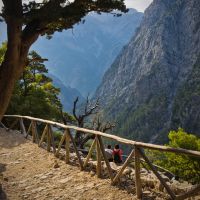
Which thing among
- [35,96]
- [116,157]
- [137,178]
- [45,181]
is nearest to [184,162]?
[35,96]

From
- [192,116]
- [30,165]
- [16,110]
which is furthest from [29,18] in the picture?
[192,116]

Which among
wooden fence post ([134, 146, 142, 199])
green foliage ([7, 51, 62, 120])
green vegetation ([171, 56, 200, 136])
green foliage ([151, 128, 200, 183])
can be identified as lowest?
green foliage ([151, 128, 200, 183])

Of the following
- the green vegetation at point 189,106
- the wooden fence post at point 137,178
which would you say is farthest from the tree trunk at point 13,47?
the green vegetation at point 189,106

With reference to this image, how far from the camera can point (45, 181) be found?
47.4ft

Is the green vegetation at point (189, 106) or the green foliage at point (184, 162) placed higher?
the green vegetation at point (189, 106)

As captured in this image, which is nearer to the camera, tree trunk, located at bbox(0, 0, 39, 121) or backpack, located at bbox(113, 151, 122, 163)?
tree trunk, located at bbox(0, 0, 39, 121)

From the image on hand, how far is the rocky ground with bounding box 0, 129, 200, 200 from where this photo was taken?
1178 cm

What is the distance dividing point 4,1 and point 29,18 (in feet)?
2.92

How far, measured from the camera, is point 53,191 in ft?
42.9

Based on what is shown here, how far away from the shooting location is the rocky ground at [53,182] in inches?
464

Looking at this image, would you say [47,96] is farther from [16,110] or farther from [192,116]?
[192,116]

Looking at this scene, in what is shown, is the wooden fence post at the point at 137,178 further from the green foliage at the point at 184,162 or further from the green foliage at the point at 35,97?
the green foliage at the point at 184,162

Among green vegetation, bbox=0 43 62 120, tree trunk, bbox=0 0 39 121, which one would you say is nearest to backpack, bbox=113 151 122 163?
tree trunk, bbox=0 0 39 121

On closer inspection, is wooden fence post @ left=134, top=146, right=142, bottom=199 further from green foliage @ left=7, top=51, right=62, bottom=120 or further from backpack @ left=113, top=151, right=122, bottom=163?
green foliage @ left=7, top=51, right=62, bottom=120
